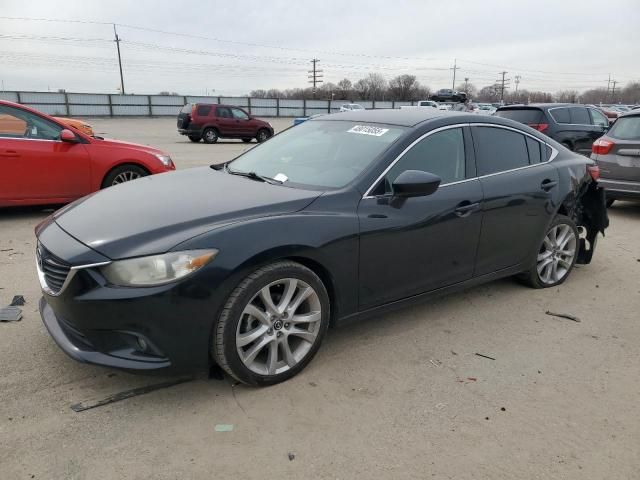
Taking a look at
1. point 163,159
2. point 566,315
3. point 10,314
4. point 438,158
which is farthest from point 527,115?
point 10,314

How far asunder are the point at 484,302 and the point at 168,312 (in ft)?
9.07

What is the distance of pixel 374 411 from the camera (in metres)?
2.72

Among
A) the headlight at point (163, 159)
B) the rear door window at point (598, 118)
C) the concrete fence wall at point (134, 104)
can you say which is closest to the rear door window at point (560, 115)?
the rear door window at point (598, 118)

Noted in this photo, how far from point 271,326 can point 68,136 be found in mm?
5059

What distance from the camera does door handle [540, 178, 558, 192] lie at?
4.28 m

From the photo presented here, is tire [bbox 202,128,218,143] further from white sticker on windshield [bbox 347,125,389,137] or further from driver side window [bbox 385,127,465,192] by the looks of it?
driver side window [bbox 385,127,465,192]

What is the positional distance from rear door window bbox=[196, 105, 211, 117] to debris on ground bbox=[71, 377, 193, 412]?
784 inches

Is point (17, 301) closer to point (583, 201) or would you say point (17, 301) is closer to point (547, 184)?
point (547, 184)

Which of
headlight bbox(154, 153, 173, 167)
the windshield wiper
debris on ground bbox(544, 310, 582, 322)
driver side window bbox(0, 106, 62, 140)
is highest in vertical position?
driver side window bbox(0, 106, 62, 140)

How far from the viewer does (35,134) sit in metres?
6.45

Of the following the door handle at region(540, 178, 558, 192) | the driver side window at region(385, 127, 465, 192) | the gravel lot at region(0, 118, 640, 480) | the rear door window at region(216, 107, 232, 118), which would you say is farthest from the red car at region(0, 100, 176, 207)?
the rear door window at region(216, 107, 232, 118)

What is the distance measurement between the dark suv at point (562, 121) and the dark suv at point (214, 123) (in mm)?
11755

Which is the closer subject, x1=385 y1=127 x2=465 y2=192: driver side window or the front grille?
the front grille

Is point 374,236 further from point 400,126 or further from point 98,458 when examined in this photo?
point 98,458
